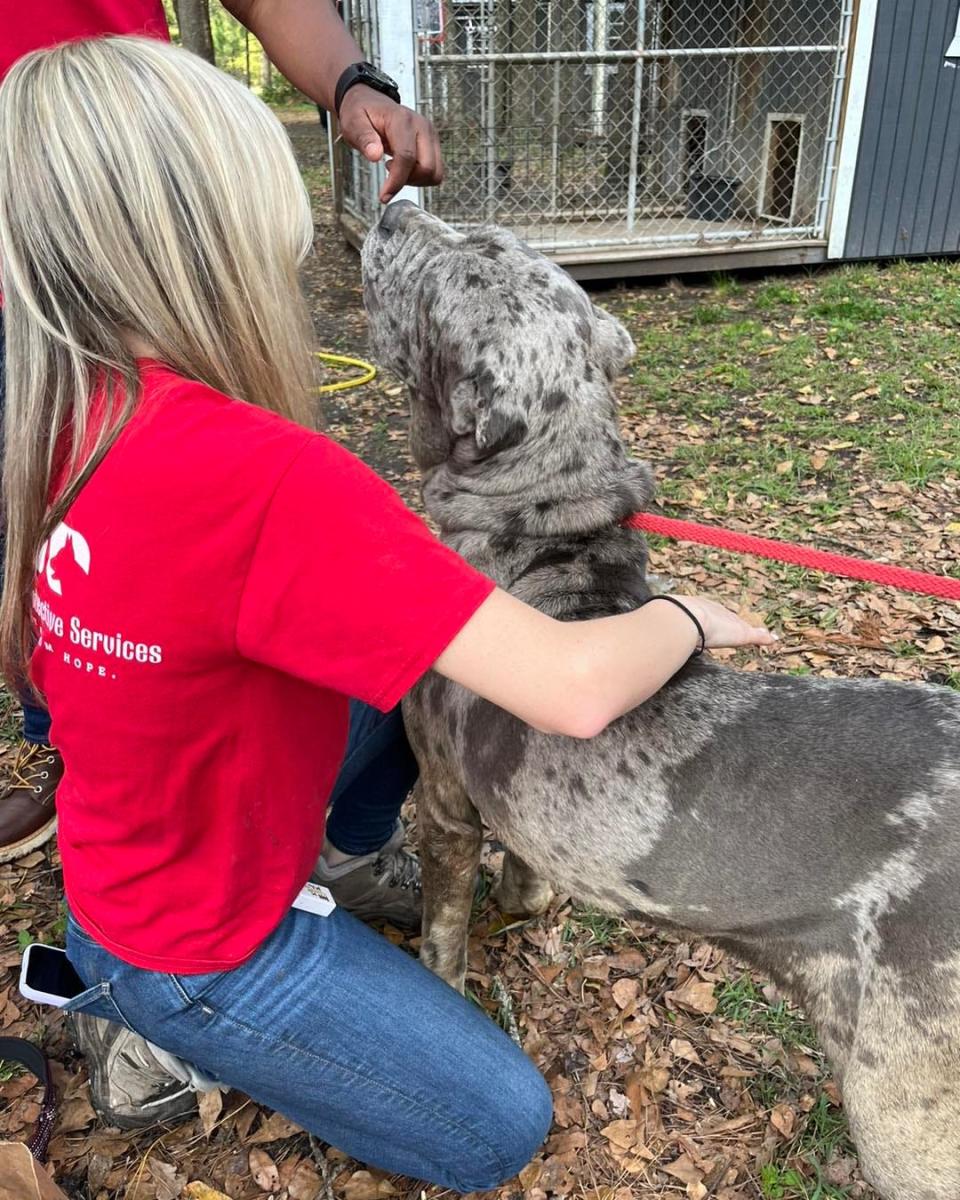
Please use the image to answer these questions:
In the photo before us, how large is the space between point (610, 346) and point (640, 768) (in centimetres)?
136

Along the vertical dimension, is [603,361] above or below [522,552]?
above

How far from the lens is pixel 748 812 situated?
2334mm

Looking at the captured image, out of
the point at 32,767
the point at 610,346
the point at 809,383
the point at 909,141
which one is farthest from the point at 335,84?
the point at 909,141

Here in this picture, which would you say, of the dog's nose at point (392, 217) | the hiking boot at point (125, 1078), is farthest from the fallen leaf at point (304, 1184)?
the dog's nose at point (392, 217)

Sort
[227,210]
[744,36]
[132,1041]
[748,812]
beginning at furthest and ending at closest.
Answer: [744,36], [132,1041], [748,812], [227,210]

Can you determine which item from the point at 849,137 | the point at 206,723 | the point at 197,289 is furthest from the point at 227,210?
the point at 849,137

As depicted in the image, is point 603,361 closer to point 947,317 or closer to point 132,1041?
point 132,1041

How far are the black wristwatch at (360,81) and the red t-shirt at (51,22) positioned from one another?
0.61m

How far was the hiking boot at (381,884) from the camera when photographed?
3.39m

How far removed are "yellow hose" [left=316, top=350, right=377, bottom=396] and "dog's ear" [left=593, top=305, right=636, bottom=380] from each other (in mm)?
4837

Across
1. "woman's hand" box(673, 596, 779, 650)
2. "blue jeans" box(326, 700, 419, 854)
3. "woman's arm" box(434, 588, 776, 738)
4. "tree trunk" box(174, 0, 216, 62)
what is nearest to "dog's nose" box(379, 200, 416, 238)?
"blue jeans" box(326, 700, 419, 854)

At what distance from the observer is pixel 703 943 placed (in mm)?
2793

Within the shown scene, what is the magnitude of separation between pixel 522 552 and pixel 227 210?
1.25 metres

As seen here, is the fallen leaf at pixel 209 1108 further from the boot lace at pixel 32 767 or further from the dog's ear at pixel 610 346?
the dog's ear at pixel 610 346
